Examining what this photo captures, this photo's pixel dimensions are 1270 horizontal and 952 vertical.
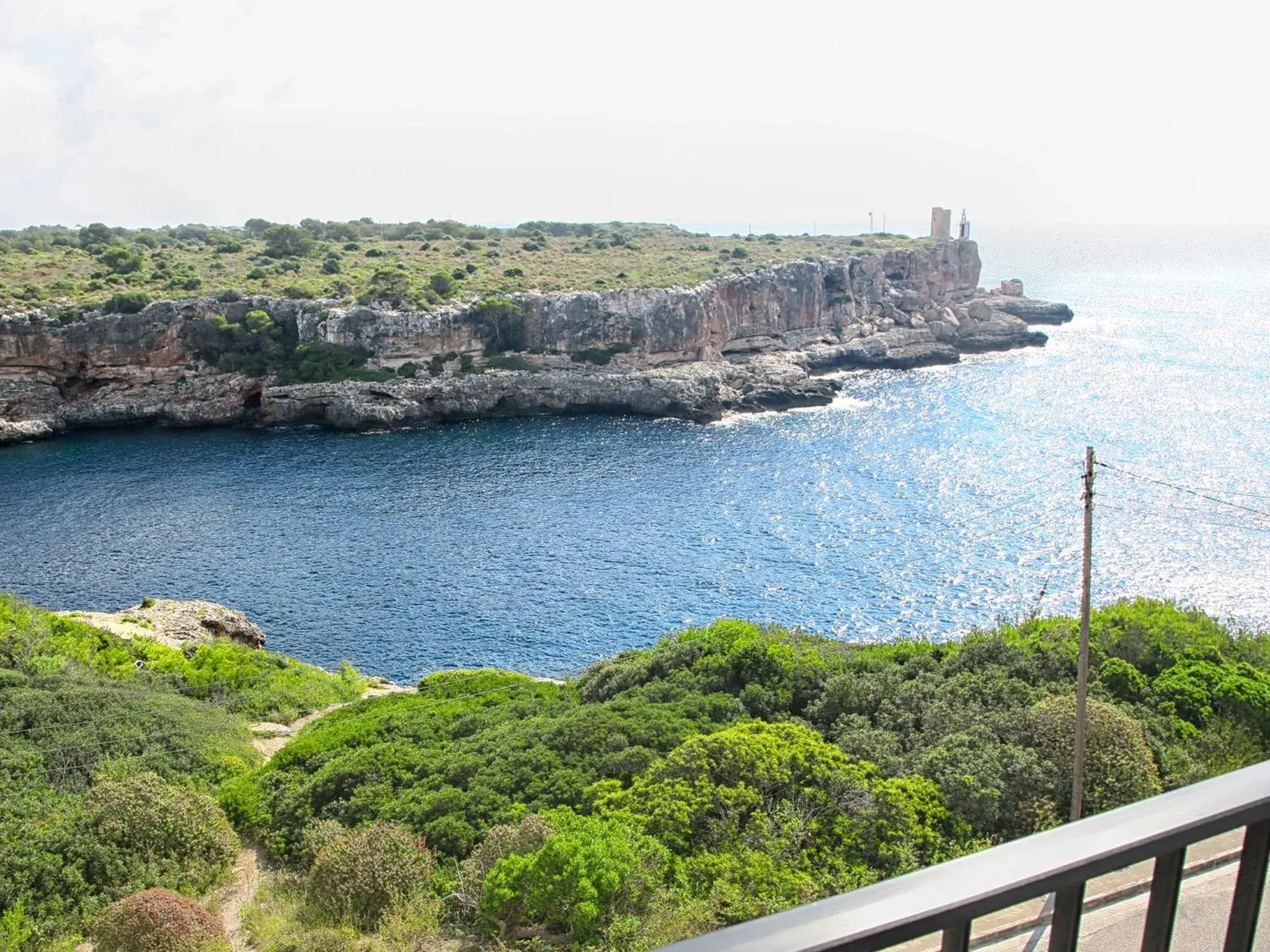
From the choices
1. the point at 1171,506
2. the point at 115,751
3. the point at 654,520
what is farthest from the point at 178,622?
the point at 1171,506

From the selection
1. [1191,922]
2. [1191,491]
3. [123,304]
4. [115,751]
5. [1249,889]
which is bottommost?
[115,751]

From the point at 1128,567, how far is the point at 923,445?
16897 millimetres

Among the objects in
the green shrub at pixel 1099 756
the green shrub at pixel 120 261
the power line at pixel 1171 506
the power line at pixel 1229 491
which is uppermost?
the green shrub at pixel 120 261

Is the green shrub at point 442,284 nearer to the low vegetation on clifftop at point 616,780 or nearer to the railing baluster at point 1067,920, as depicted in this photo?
the low vegetation on clifftop at point 616,780

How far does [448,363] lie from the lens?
2440 inches

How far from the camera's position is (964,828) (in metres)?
13.2

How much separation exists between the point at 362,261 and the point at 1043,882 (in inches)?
3117

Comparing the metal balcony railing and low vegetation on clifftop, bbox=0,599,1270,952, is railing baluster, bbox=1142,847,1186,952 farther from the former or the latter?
low vegetation on clifftop, bbox=0,599,1270,952

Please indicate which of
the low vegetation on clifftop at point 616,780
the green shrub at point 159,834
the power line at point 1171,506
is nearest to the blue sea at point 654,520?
the power line at point 1171,506

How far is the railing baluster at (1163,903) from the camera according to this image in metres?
1.71

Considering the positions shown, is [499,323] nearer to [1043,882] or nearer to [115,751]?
[115,751]

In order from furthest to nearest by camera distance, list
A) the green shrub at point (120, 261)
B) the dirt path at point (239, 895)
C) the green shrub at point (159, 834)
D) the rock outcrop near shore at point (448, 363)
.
Answer: 1. the green shrub at point (120, 261)
2. the rock outcrop near shore at point (448, 363)
3. the green shrub at point (159, 834)
4. the dirt path at point (239, 895)

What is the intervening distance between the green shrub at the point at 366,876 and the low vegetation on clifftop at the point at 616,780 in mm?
33

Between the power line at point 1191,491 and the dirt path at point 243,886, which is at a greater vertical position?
the power line at point 1191,491
